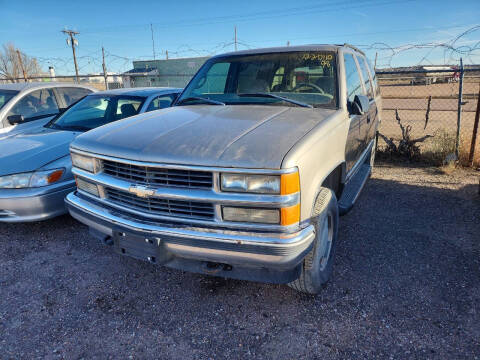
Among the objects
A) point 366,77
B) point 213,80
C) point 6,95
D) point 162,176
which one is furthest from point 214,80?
point 6,95

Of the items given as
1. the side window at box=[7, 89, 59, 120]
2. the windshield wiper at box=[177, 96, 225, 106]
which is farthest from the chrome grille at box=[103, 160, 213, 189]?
the side window at box=[7, 89, 59, 120]

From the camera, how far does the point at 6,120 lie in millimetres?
5414

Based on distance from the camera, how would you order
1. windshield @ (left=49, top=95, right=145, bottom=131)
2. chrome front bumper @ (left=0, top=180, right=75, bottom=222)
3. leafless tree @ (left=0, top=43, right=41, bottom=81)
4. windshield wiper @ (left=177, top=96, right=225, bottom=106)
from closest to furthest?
windshield wiper @ (left=177, top=96, right=225, bottom=106) < chrome front bumper @ (left=0, top=180, right=75, bottom=222) < windshield @ (left=49, top=95, right=145, bottom=131) < leafless tree @ (left=0, top=43, right=41, bottom=81)

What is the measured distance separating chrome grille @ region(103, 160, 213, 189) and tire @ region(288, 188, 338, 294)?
0.83 metres

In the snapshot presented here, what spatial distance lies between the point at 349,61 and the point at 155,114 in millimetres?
2198

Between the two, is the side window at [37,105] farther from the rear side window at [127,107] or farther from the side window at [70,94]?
the rear side window at [127,107]

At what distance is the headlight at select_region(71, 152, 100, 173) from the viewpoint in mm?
2568

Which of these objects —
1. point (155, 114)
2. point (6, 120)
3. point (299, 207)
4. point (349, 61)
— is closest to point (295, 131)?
point (299, 207)

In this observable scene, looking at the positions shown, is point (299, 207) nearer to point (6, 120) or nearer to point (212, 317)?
point (212, 317)

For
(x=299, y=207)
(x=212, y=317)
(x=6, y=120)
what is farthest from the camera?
(x=6, y=120)

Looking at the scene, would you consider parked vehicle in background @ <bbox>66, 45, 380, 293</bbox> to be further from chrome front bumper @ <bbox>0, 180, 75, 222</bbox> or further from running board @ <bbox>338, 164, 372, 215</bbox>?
chrome front bumper @ <bbox>0, 180, 75, 222</bbox>

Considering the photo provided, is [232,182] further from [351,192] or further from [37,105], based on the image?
[37,105]

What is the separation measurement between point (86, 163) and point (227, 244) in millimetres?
1418

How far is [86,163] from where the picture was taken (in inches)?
105
